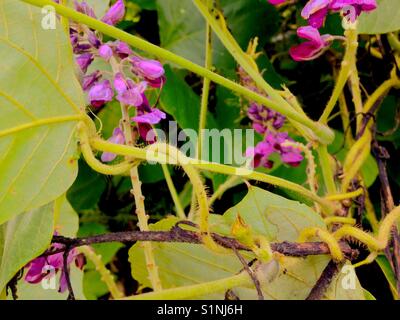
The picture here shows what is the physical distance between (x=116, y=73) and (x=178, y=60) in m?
0.09

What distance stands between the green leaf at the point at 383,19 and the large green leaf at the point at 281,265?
0.24 metres

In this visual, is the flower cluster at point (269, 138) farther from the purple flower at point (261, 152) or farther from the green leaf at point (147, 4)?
the green leaf at point (147, 4)

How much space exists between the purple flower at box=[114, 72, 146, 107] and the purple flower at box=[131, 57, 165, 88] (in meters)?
0.02

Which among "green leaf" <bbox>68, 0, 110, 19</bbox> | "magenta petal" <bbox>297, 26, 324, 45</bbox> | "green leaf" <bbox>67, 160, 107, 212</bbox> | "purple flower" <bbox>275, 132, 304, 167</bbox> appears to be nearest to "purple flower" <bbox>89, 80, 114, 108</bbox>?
"green leaf" <bbox>68, 0, 110, 19</bbox>

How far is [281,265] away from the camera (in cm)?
53

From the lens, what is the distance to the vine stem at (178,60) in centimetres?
52

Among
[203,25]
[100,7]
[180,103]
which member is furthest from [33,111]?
[203,25]

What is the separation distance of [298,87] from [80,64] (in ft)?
1.81

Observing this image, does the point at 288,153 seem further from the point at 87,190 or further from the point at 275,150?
the point at 87,190

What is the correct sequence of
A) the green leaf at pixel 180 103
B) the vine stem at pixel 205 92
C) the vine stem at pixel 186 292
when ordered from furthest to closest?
1. the green leaf at pixel 180 103
2. the vine stem at pixel 205 92
3. the vine stem at pixel 186 292

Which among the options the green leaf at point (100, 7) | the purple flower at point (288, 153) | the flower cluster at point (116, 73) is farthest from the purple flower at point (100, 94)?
the purple flower at point (288, 153)
